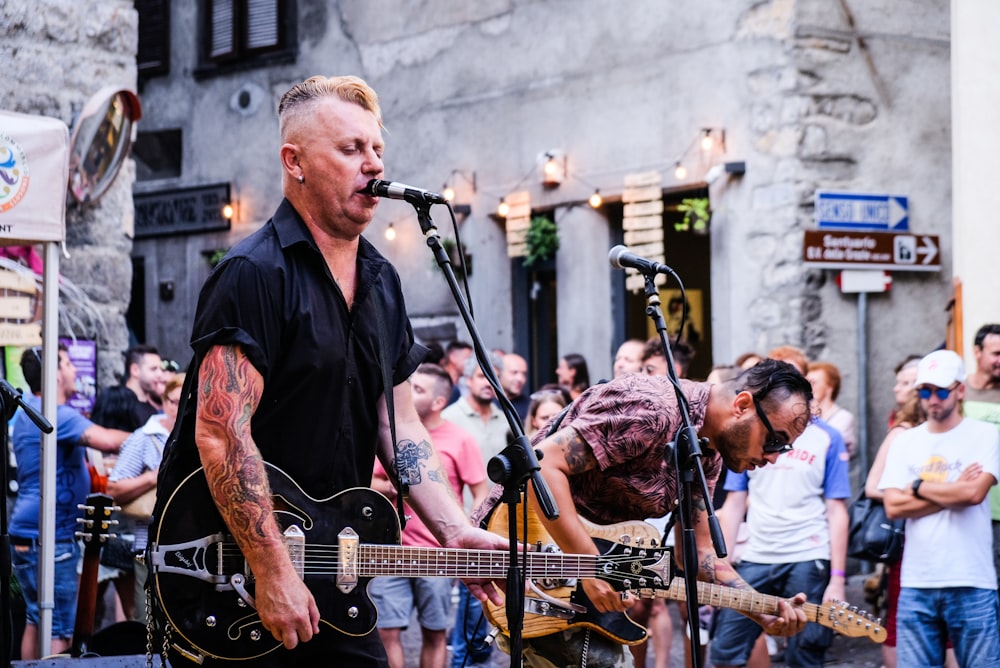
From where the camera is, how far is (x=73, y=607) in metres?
8.20

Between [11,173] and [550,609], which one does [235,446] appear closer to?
[550,609]

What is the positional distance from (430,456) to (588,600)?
1.25 m

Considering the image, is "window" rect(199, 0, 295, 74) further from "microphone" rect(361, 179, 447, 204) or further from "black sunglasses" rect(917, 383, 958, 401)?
"microphone" rect(361, 179, 447, 204)

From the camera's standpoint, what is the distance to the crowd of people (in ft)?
12.2

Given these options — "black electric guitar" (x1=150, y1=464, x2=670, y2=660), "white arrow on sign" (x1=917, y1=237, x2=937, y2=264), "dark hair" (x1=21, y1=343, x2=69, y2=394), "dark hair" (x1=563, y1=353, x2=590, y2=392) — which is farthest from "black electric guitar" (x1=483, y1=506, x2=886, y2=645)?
"white arrow on sign" (x1=917, y1=237, x2=937, y2=264)

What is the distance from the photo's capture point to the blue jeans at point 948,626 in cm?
675

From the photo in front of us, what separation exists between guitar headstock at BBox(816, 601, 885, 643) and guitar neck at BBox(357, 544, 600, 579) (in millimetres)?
1894

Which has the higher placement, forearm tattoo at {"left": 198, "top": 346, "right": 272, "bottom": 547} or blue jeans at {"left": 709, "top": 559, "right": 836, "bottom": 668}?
forearm tattoo at {"left": 198, "top": 346, "right": 272, "bottom": 547}

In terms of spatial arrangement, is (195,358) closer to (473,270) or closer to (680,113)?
(680,113)

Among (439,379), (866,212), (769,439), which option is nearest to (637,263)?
(769,439)

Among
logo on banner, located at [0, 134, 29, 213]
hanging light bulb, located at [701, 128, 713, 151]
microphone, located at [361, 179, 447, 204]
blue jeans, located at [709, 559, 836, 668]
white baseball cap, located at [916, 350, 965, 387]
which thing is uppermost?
hanging light bulb, located at [701, 128, 713, 151]

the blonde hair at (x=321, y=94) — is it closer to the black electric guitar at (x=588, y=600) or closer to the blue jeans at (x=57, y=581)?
the black electric guitar at (x=588, y=600)

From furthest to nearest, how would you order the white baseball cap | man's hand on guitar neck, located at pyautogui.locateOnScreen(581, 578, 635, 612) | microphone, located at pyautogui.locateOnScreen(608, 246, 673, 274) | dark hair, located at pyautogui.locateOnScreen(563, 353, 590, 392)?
dark hair, located at pyautogui.locateOnScreen(563, 353, 590, 392) < the white baseball cap < man's hand on guitar neck, located at pyautogui.locateOnScreen(581, 578, 635, 612) < microphone, located at pyautogui.locateOnScreen(608, 246, 673, 274)

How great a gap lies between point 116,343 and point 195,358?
680 centimetres
